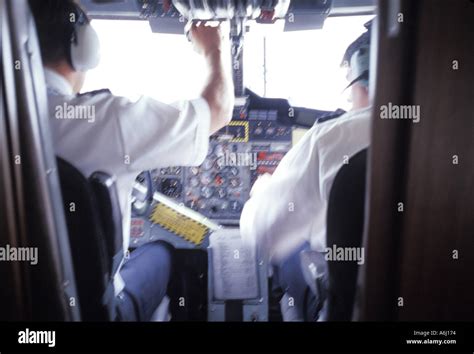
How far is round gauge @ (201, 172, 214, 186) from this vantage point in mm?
1659

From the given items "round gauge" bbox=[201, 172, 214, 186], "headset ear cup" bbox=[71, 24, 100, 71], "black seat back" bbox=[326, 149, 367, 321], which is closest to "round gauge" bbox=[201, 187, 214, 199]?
"round gauge" bbox=[201, 172, 214, 186]

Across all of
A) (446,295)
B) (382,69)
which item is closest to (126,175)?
(382,69)

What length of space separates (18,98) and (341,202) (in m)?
1.08

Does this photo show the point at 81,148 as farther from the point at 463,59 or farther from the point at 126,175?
the point at 463,59

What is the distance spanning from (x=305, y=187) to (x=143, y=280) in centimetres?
62

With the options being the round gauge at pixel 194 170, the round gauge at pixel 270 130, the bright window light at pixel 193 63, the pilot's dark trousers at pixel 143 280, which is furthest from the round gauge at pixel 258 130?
the pilot's dark trousers at pixel 143 280

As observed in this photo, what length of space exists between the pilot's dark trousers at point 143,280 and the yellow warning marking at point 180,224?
0.21ft

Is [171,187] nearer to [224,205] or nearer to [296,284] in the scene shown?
[224,205]

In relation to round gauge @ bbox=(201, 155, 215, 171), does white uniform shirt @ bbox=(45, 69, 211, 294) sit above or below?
above

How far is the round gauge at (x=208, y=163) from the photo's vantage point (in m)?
1.65

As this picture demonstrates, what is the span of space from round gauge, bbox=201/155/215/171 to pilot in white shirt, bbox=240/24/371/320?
16 centimetres

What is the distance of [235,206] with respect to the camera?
5.45 ft

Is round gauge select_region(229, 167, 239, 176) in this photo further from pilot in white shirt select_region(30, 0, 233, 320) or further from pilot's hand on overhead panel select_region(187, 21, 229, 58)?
pilot's hand on overhead panel select_region(187, 21, 229, 58)

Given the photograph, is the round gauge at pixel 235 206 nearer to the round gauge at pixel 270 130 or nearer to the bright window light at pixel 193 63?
the round gauge at pixel 270 130
